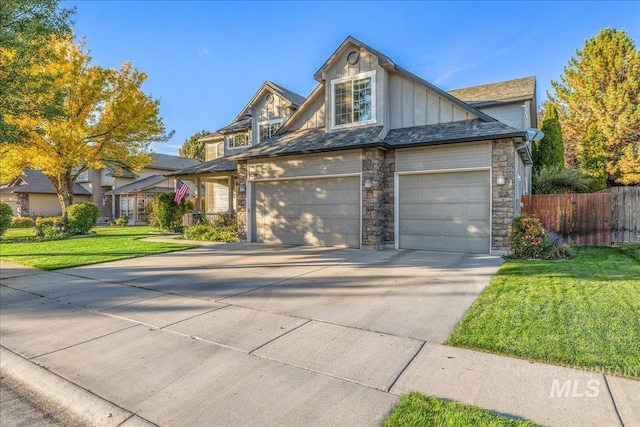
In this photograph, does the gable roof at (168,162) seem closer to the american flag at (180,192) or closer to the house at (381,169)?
the american flag at (180,192)

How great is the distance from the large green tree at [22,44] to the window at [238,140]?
34.7 feet

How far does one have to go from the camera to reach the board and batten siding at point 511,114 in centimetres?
1471

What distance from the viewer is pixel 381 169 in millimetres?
10953

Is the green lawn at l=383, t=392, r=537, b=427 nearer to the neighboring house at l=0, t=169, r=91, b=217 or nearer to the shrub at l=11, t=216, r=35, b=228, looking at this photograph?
the shrub at l=11, t=216, r=35, b=228

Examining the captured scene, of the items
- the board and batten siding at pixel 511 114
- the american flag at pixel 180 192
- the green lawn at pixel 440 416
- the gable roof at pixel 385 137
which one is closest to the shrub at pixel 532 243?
the gable roof at pixel 385 137

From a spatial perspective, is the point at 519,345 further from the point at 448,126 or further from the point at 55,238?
the point at 55,238

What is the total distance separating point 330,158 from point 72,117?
12574 mm

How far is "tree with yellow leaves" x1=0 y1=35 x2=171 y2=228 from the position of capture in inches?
597

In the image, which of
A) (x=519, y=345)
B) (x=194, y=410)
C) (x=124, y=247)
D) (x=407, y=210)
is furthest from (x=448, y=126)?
(x=124, y=247)

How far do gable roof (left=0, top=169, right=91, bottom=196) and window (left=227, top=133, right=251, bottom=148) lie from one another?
61.9 feet

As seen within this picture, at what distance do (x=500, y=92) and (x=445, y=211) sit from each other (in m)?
8.67

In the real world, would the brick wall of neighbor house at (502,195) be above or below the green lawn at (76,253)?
above

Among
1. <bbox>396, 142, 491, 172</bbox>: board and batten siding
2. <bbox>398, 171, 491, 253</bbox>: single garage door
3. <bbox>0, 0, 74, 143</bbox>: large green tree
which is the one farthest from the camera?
<bbox>398, 171, 491, 253</bbox>: single garage door

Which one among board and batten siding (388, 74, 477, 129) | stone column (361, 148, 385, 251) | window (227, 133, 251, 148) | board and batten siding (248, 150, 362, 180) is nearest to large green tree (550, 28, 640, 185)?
board and batten siding (388, 74, 477, 129)
